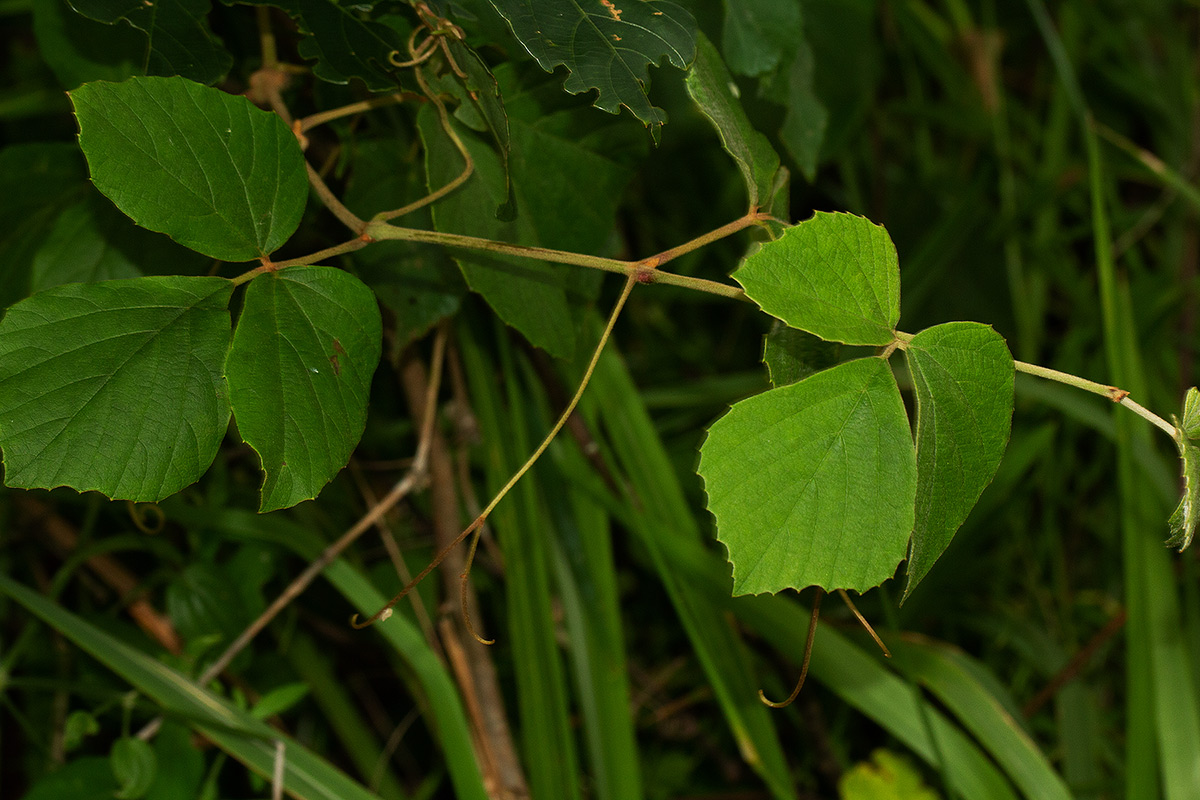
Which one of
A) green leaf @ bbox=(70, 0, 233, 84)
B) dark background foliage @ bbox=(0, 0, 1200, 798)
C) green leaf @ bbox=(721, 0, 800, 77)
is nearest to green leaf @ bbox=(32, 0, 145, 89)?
dark background foliage @ bbox=(0, 0, 1200, 798)

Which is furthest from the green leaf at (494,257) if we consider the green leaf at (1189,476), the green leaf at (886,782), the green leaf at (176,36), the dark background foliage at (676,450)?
the green leaf at (886,782)

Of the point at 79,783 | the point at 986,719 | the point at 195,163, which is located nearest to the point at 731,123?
the point at 195,163

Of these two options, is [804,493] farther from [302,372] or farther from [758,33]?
[758,33]

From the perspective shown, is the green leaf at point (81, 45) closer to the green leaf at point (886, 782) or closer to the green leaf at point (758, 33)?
the green leaf at point (758, 33)

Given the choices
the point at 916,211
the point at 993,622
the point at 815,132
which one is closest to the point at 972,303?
the point at 916,211

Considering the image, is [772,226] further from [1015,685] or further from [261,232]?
[1015,685]

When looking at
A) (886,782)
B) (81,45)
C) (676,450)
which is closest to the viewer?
(81,45)

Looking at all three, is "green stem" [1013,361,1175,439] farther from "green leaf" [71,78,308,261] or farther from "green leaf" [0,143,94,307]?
"green leaf" [0,143,94,307]
